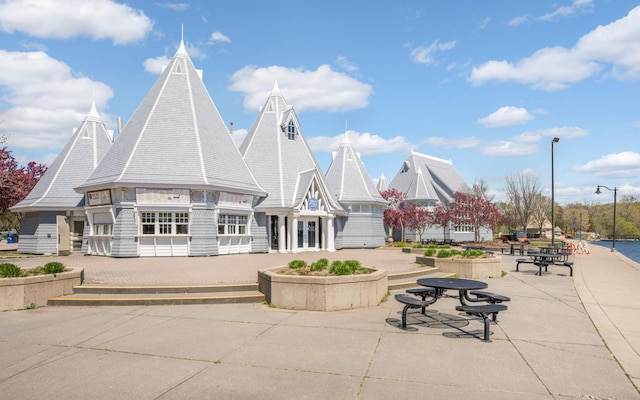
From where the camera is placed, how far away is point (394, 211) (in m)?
44.4

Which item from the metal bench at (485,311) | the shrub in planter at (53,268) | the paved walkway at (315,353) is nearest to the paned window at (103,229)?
the shrub in planter at (53,268)

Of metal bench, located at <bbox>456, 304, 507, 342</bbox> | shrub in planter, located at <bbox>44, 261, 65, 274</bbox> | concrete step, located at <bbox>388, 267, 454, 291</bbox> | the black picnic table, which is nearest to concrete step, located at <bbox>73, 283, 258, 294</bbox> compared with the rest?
shrub in planter, located at <bbox>44, 261, 65, 274</bbox>

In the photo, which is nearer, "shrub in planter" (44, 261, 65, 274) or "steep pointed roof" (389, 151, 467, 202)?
Answer: "shrub in planter" (44, 261, 65, 274)

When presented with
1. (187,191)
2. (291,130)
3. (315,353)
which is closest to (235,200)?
(187,191)

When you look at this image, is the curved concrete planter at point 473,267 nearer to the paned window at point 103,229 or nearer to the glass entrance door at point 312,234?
the glass entrance door at point 312,234

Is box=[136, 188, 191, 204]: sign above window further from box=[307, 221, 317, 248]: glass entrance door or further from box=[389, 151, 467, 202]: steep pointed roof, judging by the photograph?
box=[389, 151, 467, 202]: steep pointed roof

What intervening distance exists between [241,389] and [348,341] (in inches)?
100

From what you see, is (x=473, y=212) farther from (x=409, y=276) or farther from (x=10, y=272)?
(x=10, y=272)

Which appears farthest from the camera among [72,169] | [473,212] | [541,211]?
[541,211]

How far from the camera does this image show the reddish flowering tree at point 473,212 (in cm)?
4206

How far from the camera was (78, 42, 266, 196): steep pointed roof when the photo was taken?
75.2ft

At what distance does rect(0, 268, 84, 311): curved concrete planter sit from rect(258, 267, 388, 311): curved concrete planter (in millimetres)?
5708

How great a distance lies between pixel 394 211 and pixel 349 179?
11.3m

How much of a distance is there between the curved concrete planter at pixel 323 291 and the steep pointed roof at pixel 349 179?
935 inches
